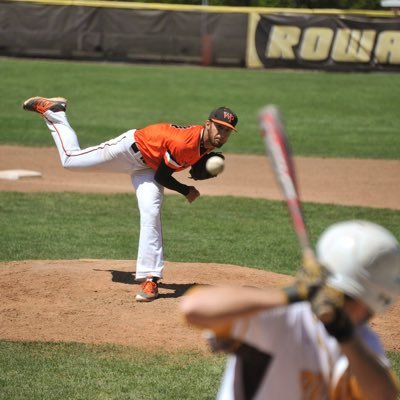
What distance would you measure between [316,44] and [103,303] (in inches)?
935

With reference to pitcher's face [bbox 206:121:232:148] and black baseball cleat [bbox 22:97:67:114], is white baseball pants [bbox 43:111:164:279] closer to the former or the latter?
black baseball cleat [bbox 22:97:67:114]

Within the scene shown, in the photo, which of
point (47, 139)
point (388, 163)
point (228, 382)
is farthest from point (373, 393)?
point (47, 139)

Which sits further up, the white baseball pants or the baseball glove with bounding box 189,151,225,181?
the baseball glove with bounding box 189,151,225,181

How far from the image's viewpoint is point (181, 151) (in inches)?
314

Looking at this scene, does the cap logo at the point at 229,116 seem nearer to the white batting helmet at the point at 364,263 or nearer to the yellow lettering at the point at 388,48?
the white batting helmet at the point at 364,263

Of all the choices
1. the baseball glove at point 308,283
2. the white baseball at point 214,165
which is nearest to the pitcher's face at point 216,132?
the white baseball at point 214,165

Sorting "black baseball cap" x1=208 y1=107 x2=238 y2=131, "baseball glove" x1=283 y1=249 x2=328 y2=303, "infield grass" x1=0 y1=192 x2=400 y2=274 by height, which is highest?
"baseball glove" x1=283 y1=249 x2=328 y2=303

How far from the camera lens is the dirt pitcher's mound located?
7.34 metres

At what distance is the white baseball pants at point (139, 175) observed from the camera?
323 inches

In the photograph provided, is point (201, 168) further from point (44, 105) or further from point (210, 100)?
point (210, 100)

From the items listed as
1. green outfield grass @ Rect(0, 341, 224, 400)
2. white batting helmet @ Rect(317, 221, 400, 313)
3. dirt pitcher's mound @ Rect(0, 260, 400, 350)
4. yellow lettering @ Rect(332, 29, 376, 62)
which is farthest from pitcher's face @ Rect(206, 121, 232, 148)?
yellow lettering @ Rect(332, 29, 376, 62)

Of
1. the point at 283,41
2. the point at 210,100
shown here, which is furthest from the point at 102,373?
the point at 283,41

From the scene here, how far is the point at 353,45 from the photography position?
3033 cm

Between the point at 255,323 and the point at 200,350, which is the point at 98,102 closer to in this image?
the point at 200,350
